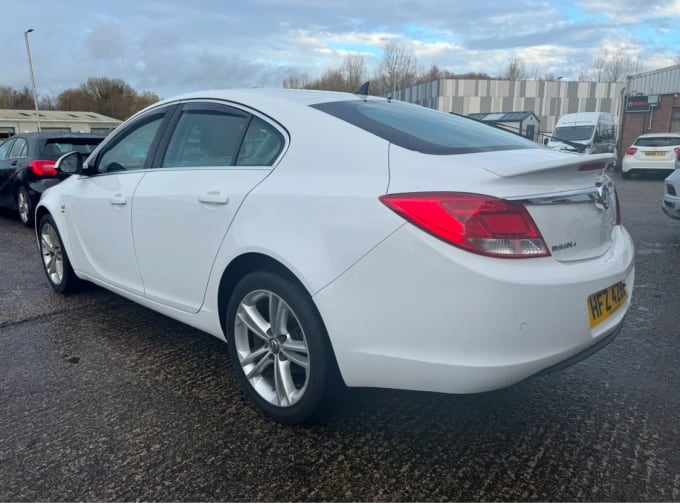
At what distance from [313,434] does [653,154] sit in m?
18.0

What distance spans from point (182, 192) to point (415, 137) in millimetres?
1270

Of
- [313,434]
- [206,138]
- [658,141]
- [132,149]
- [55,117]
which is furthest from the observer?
[55,117]

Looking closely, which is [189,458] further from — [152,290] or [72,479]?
[152,290]

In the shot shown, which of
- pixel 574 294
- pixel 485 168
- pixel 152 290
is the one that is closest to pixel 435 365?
pixel 574 294

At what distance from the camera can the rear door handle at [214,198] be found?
259 cm

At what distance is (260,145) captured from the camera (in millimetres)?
2650

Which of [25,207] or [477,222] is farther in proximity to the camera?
[25,207]

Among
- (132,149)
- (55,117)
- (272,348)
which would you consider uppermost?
(132,149)

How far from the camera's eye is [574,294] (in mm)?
2039

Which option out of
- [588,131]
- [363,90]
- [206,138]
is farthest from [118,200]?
[588,131]

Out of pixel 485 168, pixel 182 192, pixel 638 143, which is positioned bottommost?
pixel 638 143

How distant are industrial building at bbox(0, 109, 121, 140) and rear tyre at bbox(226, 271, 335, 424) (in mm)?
44263

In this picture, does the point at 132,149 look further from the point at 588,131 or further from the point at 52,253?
the point at 588,131

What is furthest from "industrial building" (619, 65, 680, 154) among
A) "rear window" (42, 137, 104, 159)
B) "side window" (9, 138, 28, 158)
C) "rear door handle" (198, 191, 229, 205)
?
"rear door handle" (198, 191, 229, 205)
